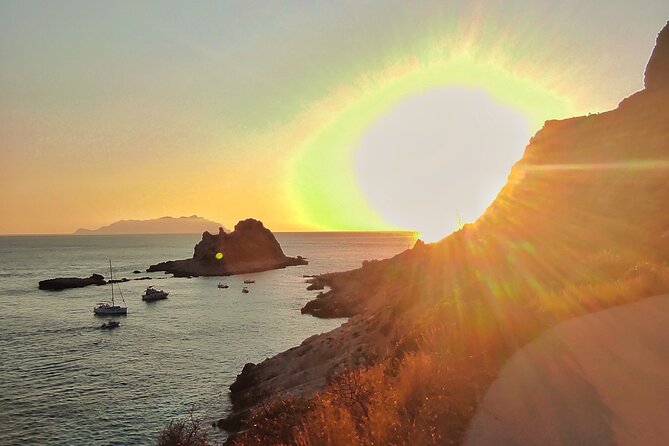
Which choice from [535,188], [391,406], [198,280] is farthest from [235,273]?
[391,406]

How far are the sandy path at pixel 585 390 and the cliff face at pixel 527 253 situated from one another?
1.31 metres

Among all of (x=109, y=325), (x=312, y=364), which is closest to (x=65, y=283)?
(x=109, y=325)

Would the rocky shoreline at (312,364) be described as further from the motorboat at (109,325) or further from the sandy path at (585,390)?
the motorboat at (109,325)

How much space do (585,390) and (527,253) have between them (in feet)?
85.5

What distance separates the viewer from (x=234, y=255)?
130 m

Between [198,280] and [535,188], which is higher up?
[535,188]

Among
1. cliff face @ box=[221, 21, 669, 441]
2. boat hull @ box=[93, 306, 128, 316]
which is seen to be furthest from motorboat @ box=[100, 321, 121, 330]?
cliff face @ box=[221, 21, 669, 441]

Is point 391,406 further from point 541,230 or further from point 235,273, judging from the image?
point 235,273

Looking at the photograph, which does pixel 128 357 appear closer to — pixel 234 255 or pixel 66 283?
pixel 66 283

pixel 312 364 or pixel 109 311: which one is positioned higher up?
pixel 109 311

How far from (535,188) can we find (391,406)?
46016 millimetres

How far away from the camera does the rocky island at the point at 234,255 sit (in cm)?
12200

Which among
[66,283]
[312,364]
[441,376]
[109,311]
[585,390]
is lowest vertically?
[312,364]

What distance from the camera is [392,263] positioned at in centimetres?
6531
